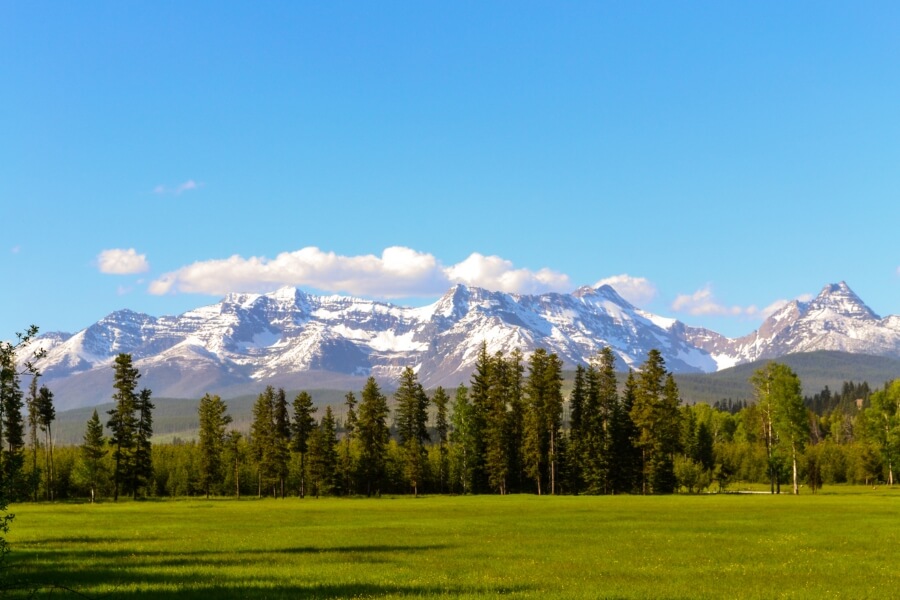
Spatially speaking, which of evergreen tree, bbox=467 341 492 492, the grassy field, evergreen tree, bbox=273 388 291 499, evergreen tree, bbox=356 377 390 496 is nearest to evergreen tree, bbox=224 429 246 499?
evergreen tree, bbox=273 388 291 499

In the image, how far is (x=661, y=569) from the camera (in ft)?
102

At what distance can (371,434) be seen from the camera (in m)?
134

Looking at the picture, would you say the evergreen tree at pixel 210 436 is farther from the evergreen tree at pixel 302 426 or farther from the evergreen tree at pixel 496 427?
the evergreen tree at pixel 496 427

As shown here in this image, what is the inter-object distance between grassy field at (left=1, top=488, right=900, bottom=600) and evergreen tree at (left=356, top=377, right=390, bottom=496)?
7357 centimetres

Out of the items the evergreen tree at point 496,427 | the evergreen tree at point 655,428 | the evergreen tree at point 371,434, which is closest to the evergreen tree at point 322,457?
the evergreen tree at point 371,434

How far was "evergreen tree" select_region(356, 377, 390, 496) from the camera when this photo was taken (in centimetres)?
13450

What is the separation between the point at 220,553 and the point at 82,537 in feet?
46.3

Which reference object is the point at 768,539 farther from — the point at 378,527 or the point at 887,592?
the point at 378,527

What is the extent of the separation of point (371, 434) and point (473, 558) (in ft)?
333

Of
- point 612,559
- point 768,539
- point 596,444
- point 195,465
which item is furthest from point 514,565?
point 195,465

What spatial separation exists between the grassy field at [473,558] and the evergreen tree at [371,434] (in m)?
73.6

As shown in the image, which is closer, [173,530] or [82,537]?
[82,537]

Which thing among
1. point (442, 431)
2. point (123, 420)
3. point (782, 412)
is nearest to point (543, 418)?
point (442, 431)

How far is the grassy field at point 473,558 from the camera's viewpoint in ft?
84.6
